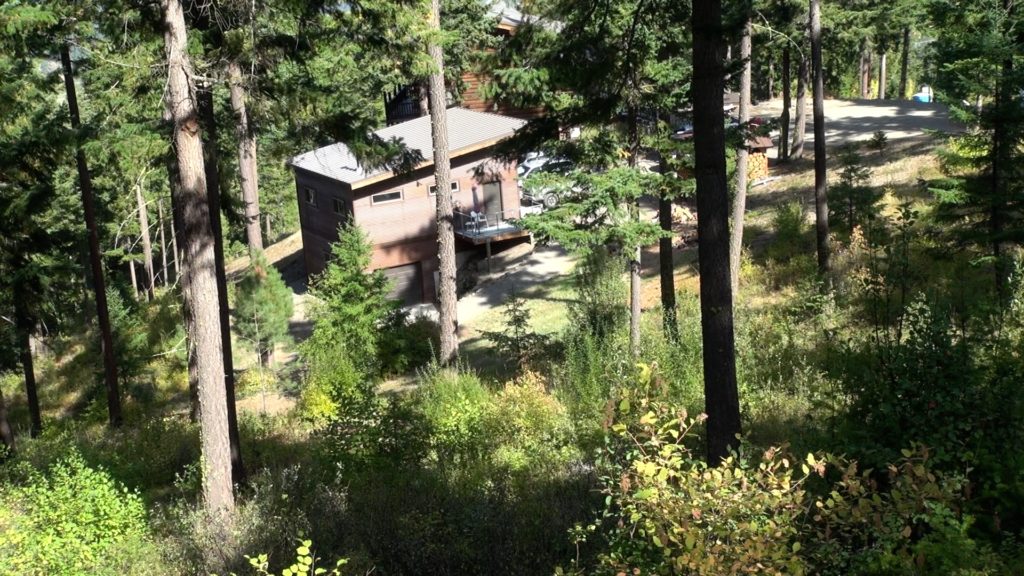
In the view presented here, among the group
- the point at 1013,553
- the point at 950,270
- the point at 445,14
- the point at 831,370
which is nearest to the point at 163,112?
the point at 831,370

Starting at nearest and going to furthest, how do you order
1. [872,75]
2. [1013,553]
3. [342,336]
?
[1013,553] → [342,336] → [872,75]

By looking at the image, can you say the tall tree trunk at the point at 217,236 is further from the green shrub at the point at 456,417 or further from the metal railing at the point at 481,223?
the metal railing at the point at 481,223

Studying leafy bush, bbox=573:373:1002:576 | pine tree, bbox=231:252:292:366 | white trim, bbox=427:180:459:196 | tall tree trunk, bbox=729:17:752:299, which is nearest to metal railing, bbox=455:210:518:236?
white trim, bbox=427:180:459:196

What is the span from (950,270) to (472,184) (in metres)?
18.8

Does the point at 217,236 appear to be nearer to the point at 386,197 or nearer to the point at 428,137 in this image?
the point at 428,137

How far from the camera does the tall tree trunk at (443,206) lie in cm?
1741

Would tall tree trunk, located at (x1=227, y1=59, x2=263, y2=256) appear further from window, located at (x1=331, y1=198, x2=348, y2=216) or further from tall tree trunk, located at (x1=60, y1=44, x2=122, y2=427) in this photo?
window, located at (x1=331, y1=198, x2=348, y2=216)

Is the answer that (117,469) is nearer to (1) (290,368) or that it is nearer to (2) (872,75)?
(1) (290,368)

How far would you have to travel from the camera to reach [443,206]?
706 inches

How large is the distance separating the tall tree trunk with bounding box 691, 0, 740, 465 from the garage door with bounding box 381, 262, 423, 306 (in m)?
24.6

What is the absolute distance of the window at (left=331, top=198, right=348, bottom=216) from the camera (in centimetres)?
3079

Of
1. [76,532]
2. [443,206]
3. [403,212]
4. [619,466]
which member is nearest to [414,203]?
[403,212]

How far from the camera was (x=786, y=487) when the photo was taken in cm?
463

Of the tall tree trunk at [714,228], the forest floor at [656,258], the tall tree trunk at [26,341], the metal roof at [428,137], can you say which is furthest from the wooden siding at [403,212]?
the tall tree trunk at [714,228]
